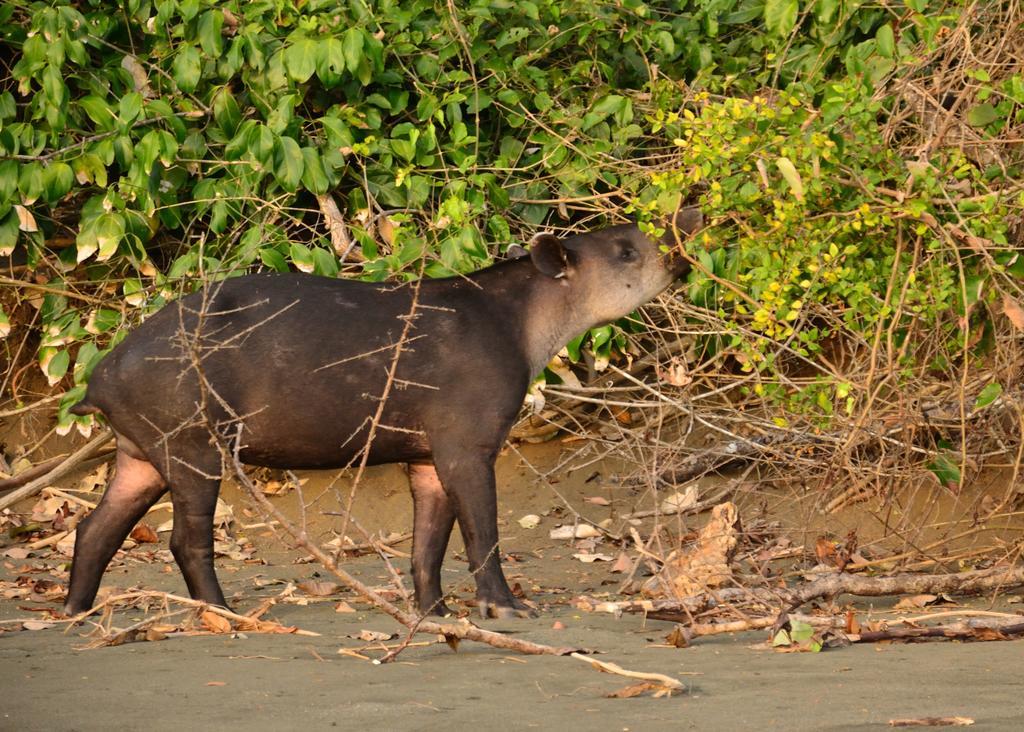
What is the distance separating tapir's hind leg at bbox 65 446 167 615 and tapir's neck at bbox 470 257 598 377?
1.73m

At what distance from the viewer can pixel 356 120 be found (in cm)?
815

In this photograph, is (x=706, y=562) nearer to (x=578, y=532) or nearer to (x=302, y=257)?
(x=578, y=532)

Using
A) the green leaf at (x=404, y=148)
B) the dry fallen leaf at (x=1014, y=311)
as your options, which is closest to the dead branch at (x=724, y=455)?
the dry fallen leaf at (x=1014, y=311)

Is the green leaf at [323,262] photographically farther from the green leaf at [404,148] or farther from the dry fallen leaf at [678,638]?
the dry fallen leaf at [678,638]

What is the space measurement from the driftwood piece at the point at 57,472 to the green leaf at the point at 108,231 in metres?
1.39

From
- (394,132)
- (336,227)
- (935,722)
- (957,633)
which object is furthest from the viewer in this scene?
(336,227)

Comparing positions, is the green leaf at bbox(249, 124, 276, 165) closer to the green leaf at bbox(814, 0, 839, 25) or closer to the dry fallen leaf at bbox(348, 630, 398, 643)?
the green leaf at bbox(814, 0, 839, 25)

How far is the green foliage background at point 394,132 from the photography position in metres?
7.29

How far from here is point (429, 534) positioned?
686cm

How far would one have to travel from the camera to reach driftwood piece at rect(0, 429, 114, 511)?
9070 mm

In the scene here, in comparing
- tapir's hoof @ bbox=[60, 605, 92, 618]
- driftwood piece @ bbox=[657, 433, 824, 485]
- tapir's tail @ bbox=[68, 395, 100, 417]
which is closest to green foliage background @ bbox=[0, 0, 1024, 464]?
driftwood piece @ bbox=[657, 433, 824, 485]

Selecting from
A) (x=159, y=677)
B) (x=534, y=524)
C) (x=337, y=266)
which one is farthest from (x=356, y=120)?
(x=159, y=677)

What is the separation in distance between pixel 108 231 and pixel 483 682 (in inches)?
177

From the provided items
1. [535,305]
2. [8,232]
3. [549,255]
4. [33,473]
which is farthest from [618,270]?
[33,473]
